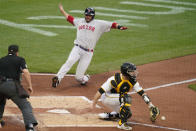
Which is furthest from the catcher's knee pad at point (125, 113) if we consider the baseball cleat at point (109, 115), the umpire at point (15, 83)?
the umpire at point (15, 83)

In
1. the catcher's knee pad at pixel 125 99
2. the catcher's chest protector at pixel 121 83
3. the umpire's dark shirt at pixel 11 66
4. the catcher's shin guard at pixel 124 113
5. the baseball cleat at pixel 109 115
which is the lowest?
the baseball cleat at pixel 109 115

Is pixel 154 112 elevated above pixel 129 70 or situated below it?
below

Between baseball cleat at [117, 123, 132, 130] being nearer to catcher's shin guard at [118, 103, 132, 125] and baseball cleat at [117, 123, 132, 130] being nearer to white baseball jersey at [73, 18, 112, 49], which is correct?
catcher's shin guard at [118, 103, 132, 125]

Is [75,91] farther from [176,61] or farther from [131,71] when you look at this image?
[176,61]

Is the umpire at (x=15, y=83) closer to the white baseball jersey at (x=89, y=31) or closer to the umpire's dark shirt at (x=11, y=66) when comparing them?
the umpire's dark shirt at (x=11, y=66)

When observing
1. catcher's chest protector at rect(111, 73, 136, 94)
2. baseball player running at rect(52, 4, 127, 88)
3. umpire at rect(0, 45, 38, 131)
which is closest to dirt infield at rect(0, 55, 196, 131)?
Result: umpire at rect(0, 45, 38, 131)

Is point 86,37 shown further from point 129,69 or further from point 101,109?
point 129,69

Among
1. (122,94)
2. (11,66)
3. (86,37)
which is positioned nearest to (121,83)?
(122,94)

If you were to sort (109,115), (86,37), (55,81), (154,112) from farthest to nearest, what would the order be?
(86,37)
(55,81)
(109,115)
(154,112)
